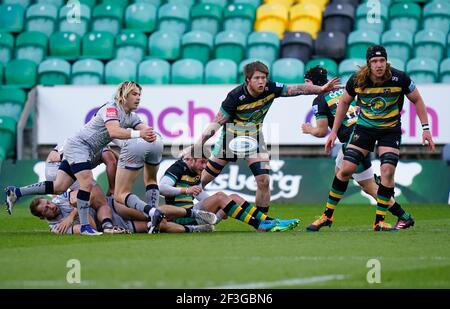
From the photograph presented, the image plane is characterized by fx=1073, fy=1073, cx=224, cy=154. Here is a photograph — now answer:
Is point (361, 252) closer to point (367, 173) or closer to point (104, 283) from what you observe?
point (104, 283)

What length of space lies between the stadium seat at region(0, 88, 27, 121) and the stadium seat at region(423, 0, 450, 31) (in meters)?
8.28

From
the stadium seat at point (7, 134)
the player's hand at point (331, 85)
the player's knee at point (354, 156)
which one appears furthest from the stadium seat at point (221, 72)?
the player's knee at point (354, 156)

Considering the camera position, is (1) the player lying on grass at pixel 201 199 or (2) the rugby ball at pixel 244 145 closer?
(1) the player lying on grass at pixel 201 199

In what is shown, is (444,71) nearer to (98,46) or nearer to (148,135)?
(98,46)

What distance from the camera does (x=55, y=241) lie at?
1112cm

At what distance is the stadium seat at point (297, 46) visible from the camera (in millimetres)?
21391

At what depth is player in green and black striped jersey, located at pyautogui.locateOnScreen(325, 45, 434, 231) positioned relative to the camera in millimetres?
11812

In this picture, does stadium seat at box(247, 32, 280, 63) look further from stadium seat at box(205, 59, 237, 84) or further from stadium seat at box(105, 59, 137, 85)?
stadium seat at box(105, 59, 137, 85)

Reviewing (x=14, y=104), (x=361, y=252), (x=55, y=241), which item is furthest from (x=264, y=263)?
(x=14, y=104)

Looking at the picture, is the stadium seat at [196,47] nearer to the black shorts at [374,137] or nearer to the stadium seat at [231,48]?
the stadium seat at [231,48]

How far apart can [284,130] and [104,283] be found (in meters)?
12.5

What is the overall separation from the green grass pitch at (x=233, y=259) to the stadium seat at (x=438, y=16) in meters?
9.63

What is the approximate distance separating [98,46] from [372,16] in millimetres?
5569

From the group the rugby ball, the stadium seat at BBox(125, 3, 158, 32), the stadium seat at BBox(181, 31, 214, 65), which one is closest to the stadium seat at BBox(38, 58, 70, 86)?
the stadium seat at BBox(125, 3, 158, 32)
